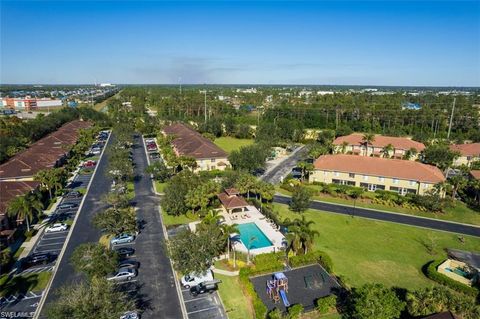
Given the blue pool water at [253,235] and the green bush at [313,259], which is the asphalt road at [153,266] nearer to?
the blue pool water at [253,235]

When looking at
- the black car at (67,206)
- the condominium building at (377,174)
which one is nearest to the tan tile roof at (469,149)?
the condominium building at (377,174)

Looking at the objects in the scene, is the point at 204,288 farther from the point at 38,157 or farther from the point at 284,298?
the point at 38,157

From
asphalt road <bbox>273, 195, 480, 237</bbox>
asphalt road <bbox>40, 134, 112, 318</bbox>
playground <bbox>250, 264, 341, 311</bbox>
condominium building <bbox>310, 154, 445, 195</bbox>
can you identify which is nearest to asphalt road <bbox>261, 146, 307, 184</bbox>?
condominium building <bbox>310, 154, 445, 195</bbox>

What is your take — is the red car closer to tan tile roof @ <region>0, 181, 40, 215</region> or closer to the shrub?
tan tile roof @ <region>0, 181, 40, 215</region>

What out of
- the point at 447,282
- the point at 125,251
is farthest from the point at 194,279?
the point at 447,282

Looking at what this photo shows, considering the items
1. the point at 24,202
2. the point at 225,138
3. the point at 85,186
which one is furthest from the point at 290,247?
the point at 225,138

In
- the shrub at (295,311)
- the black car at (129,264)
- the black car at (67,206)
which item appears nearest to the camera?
the shrub at (295,311)
